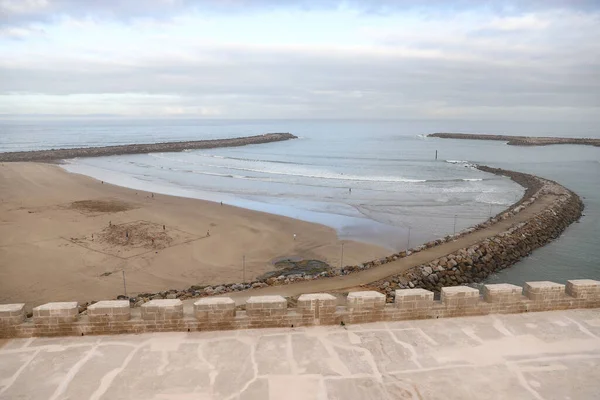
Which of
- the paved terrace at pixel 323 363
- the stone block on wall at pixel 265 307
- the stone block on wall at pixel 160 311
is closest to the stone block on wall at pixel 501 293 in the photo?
the paved terrace at pixel 323 363

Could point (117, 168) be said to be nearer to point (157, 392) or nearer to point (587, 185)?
point (157, 392)

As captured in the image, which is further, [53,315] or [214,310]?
[214,310]

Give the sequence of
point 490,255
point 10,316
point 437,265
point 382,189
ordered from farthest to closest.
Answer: point 382,189 < point 490,255 < point 437,265 < point 10,316

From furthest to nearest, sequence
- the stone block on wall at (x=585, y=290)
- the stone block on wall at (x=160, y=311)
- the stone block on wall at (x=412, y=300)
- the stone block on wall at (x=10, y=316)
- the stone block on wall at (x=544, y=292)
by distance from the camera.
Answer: the stone block on wall at (x=585, y=290), the stone block on wall at (x=544, y=292), the stone block on wall at (x=412, y=300), the stone block on wall at (x=160, y=311), the stone block on wall at (x=10, y=316)

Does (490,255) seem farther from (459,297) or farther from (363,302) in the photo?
(363,302)

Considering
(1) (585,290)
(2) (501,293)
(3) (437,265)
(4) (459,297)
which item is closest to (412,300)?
(4) (459,297)

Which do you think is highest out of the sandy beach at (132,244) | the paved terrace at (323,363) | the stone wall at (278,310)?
the stone wall at (278,310)

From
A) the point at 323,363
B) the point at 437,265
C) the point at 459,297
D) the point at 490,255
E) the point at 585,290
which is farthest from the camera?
the point at 490,255

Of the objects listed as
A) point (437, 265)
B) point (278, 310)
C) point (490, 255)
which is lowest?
point (490, 255)

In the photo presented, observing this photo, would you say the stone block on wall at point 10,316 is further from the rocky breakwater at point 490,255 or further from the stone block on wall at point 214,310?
the rocky breakwater at point 490,255
